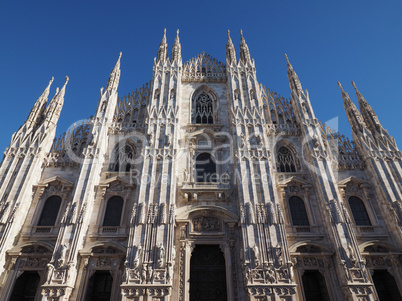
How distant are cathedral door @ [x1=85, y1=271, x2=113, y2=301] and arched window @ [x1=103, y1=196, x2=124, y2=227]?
2883 millimetres

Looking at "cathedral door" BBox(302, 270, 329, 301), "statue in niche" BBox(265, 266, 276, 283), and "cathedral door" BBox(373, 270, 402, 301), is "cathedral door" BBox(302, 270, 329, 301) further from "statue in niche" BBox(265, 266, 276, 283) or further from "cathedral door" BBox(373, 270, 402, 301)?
"cathedral door" BBox(373, 270, 402, 301)

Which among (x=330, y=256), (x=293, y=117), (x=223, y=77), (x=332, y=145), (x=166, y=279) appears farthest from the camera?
(x=223, y=77)

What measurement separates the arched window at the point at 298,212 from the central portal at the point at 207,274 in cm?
535

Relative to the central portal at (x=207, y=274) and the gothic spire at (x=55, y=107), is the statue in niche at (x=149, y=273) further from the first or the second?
the gothic spire at (x=55, y=107)

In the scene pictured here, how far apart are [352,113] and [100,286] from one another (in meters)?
21.7

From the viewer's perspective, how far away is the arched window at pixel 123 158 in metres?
19.2

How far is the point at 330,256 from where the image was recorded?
Answer: 49.8 feet

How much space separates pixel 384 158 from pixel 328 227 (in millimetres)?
6926

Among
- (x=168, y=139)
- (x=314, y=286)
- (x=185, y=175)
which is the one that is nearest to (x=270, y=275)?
(x=314, y=286)

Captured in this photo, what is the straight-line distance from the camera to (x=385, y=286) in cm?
1509

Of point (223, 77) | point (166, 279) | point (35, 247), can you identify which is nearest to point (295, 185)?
point (166, 279)

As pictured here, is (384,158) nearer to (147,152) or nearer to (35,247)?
(147,152)

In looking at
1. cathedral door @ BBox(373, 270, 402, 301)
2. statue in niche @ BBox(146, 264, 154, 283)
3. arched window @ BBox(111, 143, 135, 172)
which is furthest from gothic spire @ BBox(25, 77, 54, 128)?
cathedral door @ BBox(373, 270, 402, 301)

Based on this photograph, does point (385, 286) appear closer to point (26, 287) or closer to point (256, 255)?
point (256, 255)
